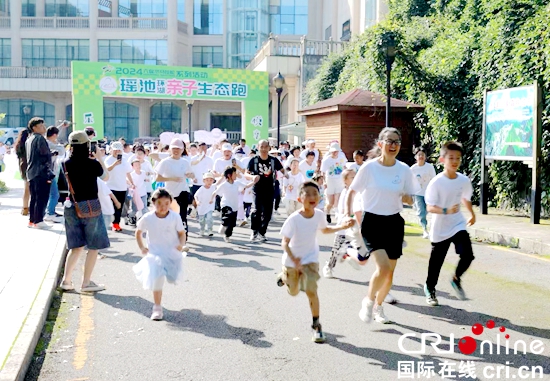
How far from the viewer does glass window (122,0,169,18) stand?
56.1m

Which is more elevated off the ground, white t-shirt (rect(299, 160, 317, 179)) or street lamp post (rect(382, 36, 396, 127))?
street lamp post (rect(382, 36, 396, 127))

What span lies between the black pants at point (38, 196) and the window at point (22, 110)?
43694 mm

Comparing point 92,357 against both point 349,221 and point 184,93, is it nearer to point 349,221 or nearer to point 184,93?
point 349,221

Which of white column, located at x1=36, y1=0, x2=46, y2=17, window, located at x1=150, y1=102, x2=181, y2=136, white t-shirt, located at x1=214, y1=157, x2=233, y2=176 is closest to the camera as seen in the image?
white t-shirt, located at x1=214, y1=157, x2=233, y2=176

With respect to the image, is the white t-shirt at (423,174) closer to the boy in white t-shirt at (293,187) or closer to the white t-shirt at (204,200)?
the boy in white t-shirt at (293,187)

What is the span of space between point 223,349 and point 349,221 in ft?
5.04

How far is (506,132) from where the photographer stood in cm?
1432

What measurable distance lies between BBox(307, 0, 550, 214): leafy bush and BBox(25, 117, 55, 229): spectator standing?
9692 millimetres

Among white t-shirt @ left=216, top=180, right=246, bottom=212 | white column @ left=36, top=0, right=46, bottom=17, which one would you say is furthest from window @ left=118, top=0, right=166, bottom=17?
white t-shirt @ left=216, top=180, right=246, bottom=212

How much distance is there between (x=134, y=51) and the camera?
2151 inches

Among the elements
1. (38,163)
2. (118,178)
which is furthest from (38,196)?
(118,178)

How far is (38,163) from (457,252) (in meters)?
8.09

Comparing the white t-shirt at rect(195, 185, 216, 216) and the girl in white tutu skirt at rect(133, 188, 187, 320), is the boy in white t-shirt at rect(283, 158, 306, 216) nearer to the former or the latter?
the white t-shirt at rect(195, 185, 216, 216)

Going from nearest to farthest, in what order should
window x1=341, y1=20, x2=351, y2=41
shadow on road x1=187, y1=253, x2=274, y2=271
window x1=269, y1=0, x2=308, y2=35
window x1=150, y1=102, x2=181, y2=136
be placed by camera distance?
1. shadow on road x1=187, y1=253, x2=274, y2=271
2. window x1=341, y1=20, x2=351, y2=41
3. window x1=150, y1=102, x2=181, y2=136
4. window x1=269, y1=0, x2=308, y2=35
